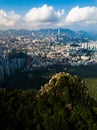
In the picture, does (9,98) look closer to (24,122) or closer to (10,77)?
(24,122)

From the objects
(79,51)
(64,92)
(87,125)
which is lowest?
(79,51)

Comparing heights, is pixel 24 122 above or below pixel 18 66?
above

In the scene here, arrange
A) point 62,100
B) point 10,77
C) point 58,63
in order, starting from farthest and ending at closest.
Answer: point 58,63, point 10,77, point 62,100

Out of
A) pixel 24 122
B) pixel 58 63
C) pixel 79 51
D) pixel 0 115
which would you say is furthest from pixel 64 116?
pixel 79 51

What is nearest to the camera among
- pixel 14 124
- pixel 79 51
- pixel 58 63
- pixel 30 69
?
pixel 14 124

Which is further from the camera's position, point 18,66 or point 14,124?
point 18,66

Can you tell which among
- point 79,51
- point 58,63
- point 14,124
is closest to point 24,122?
point 14,124

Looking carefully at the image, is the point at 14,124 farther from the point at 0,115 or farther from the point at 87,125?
the point at 87,125
